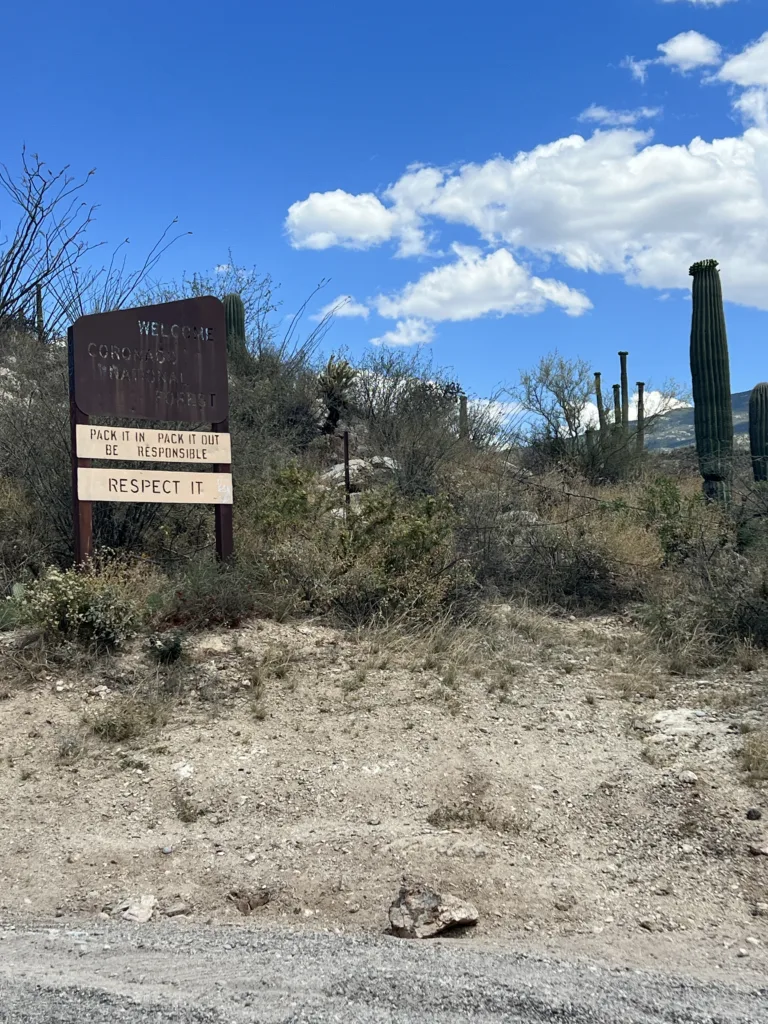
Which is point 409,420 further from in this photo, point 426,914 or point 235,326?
point 426,914

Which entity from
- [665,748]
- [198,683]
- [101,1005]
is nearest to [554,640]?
[665,748]

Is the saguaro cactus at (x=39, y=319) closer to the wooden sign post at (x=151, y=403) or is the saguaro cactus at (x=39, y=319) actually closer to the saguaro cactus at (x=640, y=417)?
the wooden sign post at (x=151, y=403)

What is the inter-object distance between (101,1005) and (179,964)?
0.47m

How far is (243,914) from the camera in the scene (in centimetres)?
398

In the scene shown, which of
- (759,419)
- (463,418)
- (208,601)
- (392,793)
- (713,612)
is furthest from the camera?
(463,418)

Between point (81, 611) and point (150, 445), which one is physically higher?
point (150, 445)

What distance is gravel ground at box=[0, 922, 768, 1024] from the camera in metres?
2.91

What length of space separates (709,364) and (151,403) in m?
9.45

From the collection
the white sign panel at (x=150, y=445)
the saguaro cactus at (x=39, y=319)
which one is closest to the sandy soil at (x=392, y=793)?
the white sign panel at (x=150, y=445)

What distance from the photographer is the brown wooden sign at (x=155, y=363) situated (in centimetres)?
825

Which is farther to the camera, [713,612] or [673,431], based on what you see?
[673,431]

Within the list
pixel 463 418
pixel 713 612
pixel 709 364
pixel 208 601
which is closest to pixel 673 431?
pixel 463 418

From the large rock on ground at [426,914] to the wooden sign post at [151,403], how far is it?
507 cm

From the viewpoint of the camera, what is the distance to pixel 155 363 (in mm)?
8680
